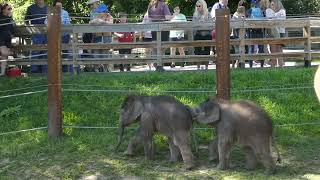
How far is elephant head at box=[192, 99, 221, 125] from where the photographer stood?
A: 7504 mm

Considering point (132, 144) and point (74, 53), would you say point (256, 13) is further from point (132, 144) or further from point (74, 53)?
point (132, 144)

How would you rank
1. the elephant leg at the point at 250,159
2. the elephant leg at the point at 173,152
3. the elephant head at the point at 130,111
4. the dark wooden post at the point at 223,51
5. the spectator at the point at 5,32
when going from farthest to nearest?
the spectator at the point at 5,32 < the dark wooden post at the point at 223,51 < the elephant head at the point at 130,111 < the elephant leg at the point at 173,152 < the elephant leg at the point at 250,159

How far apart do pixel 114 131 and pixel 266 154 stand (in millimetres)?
2703

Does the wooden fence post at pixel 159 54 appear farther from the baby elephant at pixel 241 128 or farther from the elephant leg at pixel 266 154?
the elephant leg at pixel 266 154

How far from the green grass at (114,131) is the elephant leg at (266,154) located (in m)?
0.12

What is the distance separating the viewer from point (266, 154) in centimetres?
725

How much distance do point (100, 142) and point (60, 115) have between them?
68 centimetres

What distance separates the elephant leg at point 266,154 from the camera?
724 cm

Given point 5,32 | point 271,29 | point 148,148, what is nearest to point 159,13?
point 271,29

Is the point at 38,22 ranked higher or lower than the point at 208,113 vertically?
higher

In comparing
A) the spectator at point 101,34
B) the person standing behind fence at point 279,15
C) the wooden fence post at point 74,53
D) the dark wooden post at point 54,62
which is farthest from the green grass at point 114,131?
the person standing behind fence at point 279,15

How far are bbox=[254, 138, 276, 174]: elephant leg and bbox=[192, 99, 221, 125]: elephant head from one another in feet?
1.96

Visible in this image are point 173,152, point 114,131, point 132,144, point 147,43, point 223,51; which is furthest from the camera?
point 147,43

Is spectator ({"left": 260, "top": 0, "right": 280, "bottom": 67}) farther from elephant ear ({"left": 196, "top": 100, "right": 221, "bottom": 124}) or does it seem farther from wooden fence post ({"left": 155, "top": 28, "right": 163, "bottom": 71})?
elephant ear ({"left": 196, "top": 100, "right": 221, "bottom": 124})
